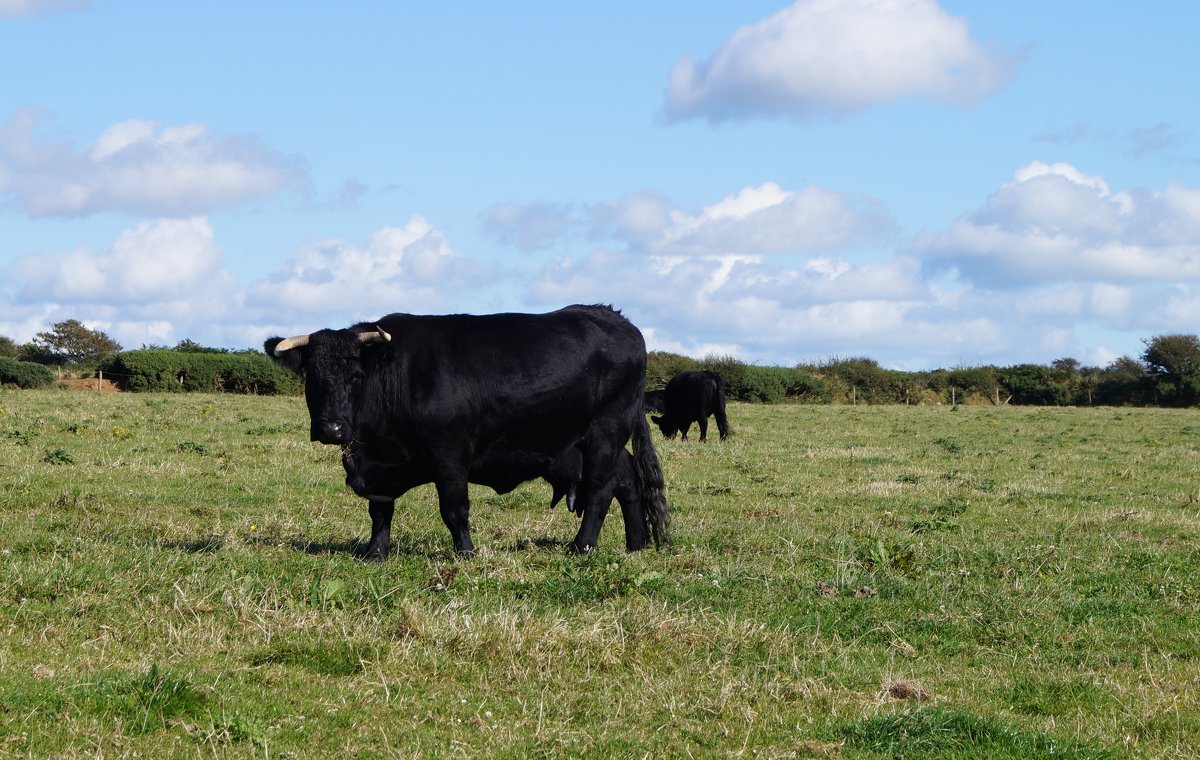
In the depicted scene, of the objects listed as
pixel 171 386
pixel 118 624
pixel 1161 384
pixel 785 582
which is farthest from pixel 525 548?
pixel 1161 384

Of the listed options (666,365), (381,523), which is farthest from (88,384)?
(381,523)

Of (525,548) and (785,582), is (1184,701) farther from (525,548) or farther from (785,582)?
(525,548)

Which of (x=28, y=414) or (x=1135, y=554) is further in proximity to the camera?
(x=28, y=414)

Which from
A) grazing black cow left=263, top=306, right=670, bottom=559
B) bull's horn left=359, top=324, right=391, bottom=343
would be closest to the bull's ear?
grazing black cow left=263, top=306, right=670, bottom=559

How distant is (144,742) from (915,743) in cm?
344

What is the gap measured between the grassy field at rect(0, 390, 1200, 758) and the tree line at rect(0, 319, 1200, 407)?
44.7 m

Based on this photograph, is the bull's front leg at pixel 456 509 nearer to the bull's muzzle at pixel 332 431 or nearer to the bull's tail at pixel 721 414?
the bull's muzzle at pixel 332 431

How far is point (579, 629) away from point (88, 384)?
4641cm

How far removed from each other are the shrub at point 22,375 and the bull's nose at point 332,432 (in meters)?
41.2

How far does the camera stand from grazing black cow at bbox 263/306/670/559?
10.1 meters

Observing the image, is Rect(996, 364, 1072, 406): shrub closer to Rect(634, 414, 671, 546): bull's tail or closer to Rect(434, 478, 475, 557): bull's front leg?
Rect(634, 414, 671, 546): bull's tail

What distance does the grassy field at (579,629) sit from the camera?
5578mm

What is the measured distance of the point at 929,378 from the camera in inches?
2835

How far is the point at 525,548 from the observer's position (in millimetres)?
11188
